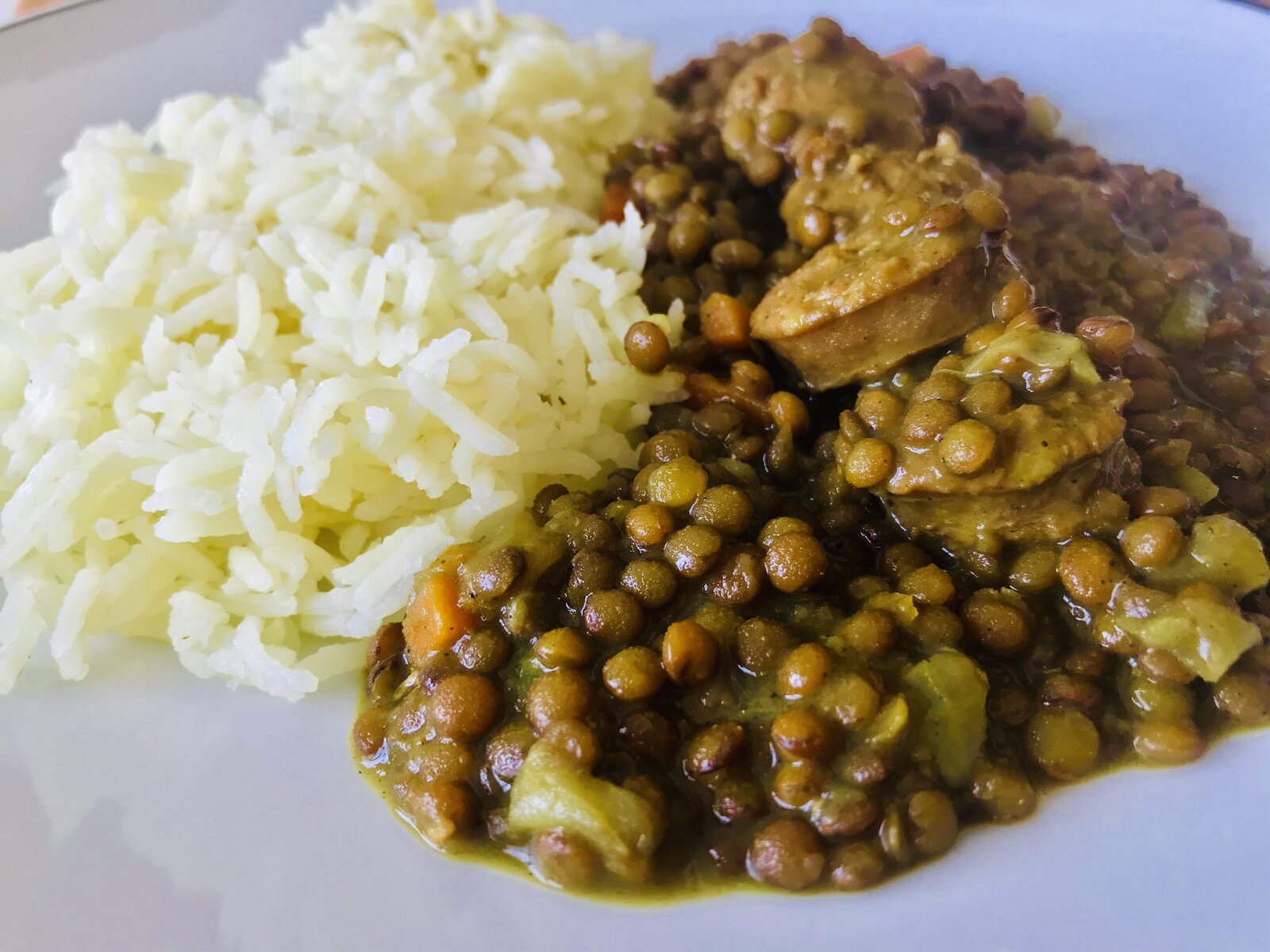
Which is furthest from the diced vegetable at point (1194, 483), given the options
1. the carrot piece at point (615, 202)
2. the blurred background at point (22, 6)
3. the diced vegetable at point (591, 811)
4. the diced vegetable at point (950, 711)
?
the blurred background at point (22, 6)

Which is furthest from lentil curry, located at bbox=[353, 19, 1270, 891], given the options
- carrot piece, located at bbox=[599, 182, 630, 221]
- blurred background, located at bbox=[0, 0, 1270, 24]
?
blurred background, located at bbox=[0, 0, 1270, 24]

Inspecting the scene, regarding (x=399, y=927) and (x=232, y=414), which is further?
(x=232, y=414)

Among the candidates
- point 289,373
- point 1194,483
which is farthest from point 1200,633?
point 289,373

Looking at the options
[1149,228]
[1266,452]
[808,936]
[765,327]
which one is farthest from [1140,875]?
[1149,228]

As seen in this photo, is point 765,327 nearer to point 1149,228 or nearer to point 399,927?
point 1149,228

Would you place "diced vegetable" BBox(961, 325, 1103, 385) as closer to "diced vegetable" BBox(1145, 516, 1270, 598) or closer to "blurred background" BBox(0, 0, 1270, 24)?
"diced vegetable" BBox(1145, 516, 1270, 598)

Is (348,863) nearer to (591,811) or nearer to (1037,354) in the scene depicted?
(591,811)
